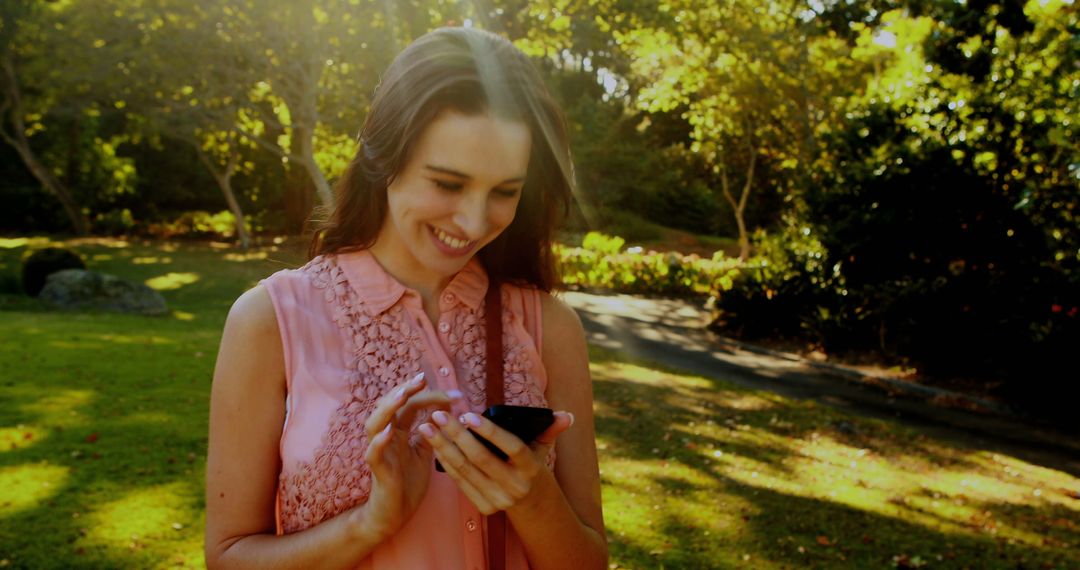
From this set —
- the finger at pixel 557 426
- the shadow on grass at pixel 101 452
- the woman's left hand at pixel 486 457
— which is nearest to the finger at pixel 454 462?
the woman's left hand at pixel 486 457

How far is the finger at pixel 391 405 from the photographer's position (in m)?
1.48

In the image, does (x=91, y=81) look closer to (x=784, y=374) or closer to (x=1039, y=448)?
(x=784, y=374)

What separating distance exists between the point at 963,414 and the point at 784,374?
8.85ft

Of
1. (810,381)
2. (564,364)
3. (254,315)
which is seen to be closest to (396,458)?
(254,315)

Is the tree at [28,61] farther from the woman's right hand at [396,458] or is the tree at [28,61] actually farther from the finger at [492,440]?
the finger at [492,440]

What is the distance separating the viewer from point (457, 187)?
5.94 ft

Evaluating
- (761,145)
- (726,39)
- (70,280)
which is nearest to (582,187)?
(761,145)

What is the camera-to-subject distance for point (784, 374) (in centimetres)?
1241

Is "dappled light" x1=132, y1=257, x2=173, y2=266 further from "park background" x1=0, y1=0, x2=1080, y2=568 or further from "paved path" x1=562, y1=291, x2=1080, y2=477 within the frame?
"paved path" x1=562, y1=291, x2=1080, y2=477

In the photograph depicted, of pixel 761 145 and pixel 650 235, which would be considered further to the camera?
pixel 650 235

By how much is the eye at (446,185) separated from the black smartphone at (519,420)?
497 mm

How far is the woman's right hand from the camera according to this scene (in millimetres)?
1505

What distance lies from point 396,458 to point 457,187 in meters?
0.56

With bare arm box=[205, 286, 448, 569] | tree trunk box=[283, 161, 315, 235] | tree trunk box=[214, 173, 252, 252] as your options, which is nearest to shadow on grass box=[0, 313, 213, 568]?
bare arm box=[205, 286, 448, 569]
